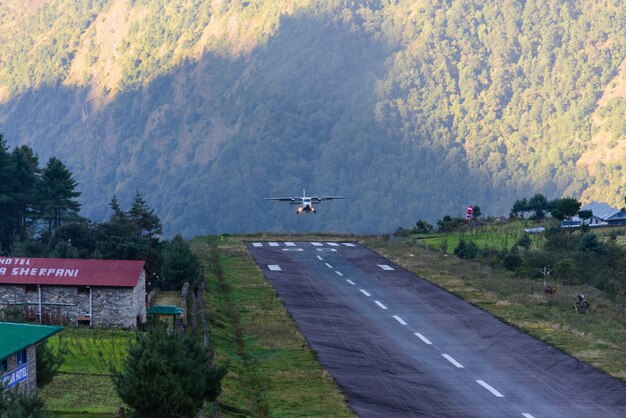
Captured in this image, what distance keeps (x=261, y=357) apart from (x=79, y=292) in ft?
44.4

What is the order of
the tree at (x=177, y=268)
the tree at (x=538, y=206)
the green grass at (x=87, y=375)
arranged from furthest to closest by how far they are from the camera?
the tree at (x=538, y=206) → the tree at (x=177, y=268) → the green grass at (x=87, y=375)

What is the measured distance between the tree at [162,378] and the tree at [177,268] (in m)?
32.8

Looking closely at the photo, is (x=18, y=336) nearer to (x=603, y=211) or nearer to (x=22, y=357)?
(x=22, y=357)

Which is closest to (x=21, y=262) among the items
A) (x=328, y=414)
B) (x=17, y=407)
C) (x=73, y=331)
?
(x=73, y=331)

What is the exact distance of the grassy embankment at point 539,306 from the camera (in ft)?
152

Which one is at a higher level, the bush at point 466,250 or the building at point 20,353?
the bush at point 466,250

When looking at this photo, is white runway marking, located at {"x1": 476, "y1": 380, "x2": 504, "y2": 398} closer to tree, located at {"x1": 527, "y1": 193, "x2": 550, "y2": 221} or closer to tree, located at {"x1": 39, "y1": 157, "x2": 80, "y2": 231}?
tree, located at {"x1": 39, "y1": 157, "x2": 80, "y2": 231}

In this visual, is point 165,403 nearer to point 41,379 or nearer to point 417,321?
point 41,379

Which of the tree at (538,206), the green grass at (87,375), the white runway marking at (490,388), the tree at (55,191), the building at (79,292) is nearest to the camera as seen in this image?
the green grass at (87,375)

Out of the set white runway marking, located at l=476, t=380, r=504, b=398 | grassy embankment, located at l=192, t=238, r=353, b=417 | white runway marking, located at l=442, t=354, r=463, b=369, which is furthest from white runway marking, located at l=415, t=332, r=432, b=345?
white runway marking, located at l=476, t=380, r=504, b=398

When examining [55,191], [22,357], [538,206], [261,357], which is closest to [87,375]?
[261,357]

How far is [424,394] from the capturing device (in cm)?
3744

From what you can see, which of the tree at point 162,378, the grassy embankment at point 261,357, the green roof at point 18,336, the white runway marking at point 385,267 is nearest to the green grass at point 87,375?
A: the green roof at point 18,336

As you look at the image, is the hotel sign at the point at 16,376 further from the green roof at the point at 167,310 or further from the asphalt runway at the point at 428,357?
the green roof at the point at 167,310
